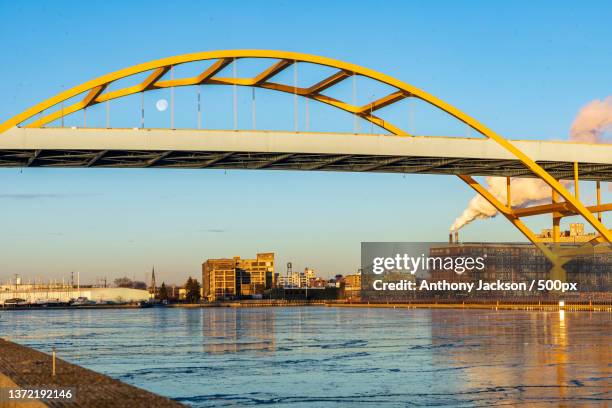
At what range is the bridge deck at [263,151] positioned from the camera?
4753 centimetres

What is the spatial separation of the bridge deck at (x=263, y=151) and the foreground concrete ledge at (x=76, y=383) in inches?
814

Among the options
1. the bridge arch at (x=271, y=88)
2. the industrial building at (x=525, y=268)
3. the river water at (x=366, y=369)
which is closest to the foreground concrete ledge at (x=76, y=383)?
the river water at (x=366, y=369)

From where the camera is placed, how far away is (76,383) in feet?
66.6

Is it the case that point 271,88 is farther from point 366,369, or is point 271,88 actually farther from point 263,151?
point 366,369

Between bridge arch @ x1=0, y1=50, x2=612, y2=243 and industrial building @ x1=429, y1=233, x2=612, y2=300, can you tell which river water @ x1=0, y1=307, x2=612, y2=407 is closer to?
bridge arch @ x1=0, y1=50, x2=612, y2=243

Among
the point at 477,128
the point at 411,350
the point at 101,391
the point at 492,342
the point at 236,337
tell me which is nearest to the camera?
the point at 101,391

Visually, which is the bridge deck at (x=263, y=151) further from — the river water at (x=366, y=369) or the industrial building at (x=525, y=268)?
the industrial building at (x=525, y=268)

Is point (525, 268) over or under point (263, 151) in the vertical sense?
under

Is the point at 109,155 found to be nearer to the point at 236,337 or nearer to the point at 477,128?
the point at 236,337

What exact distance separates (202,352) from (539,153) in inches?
1323

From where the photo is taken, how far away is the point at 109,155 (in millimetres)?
51875

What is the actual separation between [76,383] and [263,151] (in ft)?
103

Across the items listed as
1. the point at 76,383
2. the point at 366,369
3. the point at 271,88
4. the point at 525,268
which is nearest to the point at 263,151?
the point at 271,88

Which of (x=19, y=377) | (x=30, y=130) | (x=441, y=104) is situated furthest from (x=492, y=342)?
(x=30, y=130)
